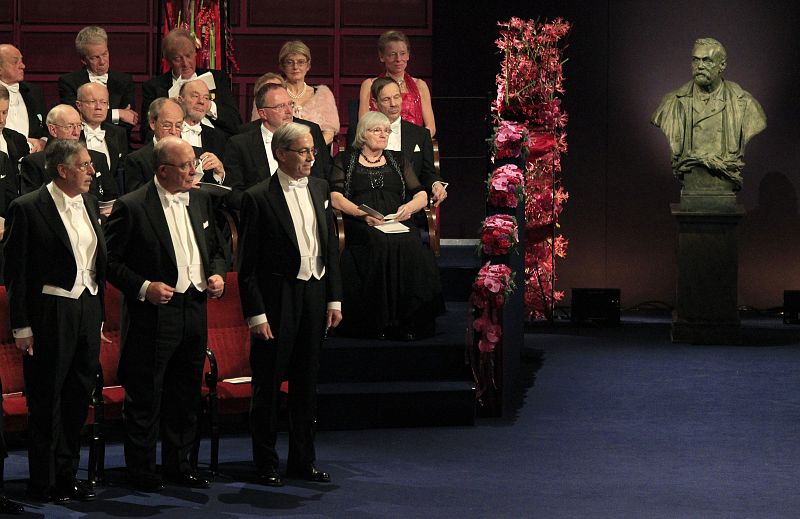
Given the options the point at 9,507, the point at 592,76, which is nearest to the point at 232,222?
the point at 9,507

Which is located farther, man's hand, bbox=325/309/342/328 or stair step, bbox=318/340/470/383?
stair step, bbox=318/340/470/383

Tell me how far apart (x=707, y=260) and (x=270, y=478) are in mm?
4728

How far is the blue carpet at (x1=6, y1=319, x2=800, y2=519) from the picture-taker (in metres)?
4.97

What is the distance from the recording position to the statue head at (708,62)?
9.25m

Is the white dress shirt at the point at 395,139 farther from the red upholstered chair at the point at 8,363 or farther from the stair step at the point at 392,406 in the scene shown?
the red upholstered chair at the point at 8,363

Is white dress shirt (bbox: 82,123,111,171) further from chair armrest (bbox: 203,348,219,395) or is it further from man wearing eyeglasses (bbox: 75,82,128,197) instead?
chair armrest (bbox: 203,348,219,395)

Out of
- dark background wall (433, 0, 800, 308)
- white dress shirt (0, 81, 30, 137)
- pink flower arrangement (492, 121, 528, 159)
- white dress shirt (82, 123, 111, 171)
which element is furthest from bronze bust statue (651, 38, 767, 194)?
white dress shirt (0, 81, 30, 137)

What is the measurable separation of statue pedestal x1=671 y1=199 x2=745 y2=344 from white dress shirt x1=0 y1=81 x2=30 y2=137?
13.8 feet

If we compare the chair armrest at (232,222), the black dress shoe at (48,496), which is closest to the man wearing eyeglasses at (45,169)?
the chair armrest at (232,222)

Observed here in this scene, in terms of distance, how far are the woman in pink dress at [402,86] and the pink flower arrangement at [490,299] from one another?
45.8 inches

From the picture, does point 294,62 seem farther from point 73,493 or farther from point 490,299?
point 73,493

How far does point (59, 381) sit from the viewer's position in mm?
5051

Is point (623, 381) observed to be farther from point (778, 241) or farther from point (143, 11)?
point (143, 11)

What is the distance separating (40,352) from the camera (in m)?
5.02
